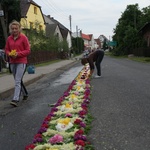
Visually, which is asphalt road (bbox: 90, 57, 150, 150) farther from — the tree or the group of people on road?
the tree

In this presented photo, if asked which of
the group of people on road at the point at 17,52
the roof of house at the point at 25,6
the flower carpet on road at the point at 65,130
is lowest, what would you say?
the flower carpet on road at the point at 65,130

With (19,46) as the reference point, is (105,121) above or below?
below

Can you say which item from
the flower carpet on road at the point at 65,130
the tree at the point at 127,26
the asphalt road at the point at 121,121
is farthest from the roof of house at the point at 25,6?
the flower carpet on road at the point at 65,130

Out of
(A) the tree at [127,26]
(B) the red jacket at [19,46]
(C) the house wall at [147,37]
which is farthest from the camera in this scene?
(A) the tree at [127,26]

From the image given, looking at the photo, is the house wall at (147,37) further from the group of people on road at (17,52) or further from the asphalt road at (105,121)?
the group of people on road at (17,52)

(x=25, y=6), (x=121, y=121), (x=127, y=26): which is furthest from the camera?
→ (x=127, y=26)

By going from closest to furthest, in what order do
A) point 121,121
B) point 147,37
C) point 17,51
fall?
point 121,121, point 17,51, point 147,37

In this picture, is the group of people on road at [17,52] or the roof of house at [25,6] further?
the roof of house at [25,6]

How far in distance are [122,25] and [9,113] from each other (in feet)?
214

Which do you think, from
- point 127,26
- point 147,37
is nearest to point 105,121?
point 147,37

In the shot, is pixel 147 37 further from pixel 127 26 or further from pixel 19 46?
pixel 19 46

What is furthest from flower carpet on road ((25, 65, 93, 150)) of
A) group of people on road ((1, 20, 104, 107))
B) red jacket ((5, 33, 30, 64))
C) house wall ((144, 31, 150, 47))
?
house wall ((144, 31, 150, 47))

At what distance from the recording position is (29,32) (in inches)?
1320

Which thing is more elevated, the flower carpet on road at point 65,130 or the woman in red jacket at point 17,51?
the woman in red jacket at point 17,51
